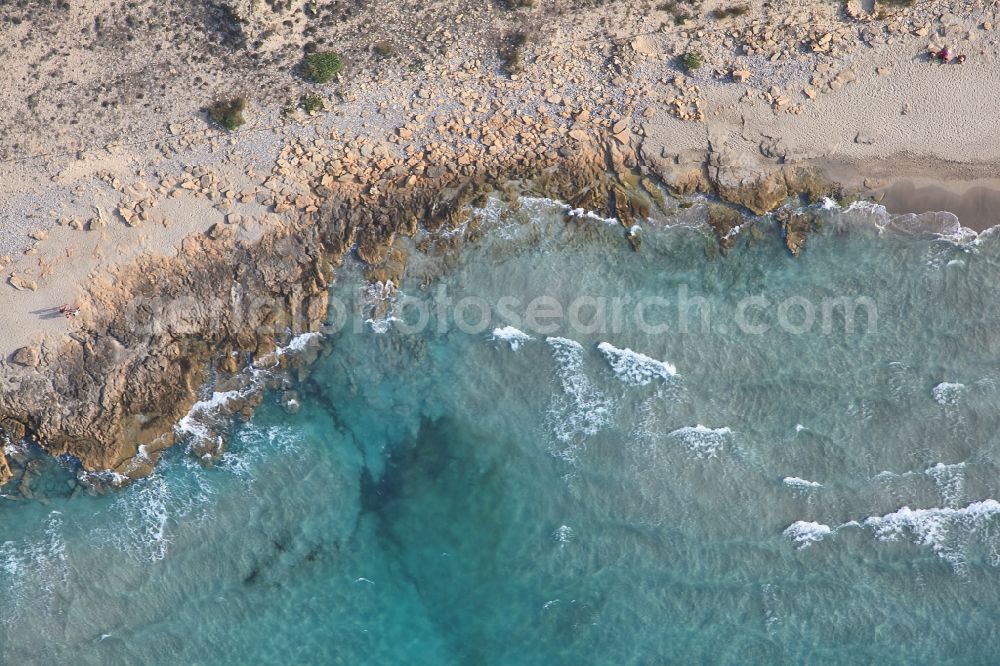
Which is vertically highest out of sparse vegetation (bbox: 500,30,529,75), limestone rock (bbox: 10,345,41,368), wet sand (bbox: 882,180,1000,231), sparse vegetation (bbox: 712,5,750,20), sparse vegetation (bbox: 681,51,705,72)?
sparse vegetation (bbox: 712,5,750,20)

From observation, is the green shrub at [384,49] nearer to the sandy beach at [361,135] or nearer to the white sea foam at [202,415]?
the sandy beach at [361,135]

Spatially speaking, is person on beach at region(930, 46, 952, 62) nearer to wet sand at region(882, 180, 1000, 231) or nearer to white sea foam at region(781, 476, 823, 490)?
wet sand at region(882, 180, 1000, 231)

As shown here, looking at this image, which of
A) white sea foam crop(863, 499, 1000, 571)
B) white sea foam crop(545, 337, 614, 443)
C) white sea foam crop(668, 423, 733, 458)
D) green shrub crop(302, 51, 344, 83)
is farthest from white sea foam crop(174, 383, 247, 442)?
white sea foam crop(863, 499, 1000, 571)

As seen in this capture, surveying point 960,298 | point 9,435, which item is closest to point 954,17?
point 960,298

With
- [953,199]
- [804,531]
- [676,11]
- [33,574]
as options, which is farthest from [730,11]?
[33,574]

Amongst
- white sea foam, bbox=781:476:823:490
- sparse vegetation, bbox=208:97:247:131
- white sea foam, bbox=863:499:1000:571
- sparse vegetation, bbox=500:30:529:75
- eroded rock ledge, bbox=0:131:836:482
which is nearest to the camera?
white sea foam, bbox=863:499:1000:571

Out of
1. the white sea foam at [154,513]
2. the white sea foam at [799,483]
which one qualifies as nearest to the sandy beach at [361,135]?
the white sea foam at [154,513]

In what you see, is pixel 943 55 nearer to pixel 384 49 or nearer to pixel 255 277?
pixel 384 49
